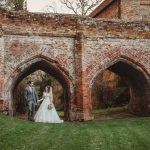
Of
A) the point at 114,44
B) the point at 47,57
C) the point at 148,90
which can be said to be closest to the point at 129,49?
the point at 114,44

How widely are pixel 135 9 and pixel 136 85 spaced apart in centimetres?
778

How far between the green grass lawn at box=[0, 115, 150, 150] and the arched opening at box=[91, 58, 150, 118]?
16.9ft

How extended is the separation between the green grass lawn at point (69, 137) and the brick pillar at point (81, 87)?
3140mm

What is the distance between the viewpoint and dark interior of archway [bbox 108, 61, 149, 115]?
20.4 m

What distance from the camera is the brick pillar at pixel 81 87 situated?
1828 centimetres

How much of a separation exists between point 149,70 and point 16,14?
23.1ft

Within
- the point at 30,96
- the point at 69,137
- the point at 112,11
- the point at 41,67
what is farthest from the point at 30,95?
the point at 112,11

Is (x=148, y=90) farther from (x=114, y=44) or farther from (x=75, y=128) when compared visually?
(x=75, y=128)

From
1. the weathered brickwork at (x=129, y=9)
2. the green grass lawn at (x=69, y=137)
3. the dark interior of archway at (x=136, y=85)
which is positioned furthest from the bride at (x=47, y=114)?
the weathered brickwork at (x=129, y=9)

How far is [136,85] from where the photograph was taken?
21.9 meters

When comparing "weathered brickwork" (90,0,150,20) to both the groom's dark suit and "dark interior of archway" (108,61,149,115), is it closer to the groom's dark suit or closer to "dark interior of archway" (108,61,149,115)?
"dark interior of archway" (108,61,149,115)

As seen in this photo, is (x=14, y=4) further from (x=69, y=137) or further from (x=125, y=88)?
(x=69, y=137)

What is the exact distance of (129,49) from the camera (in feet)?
64.4

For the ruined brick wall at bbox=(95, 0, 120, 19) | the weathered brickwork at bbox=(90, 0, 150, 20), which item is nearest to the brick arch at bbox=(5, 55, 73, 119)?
the weathered brickwork at bbox=(90, 0, 150, 20)
